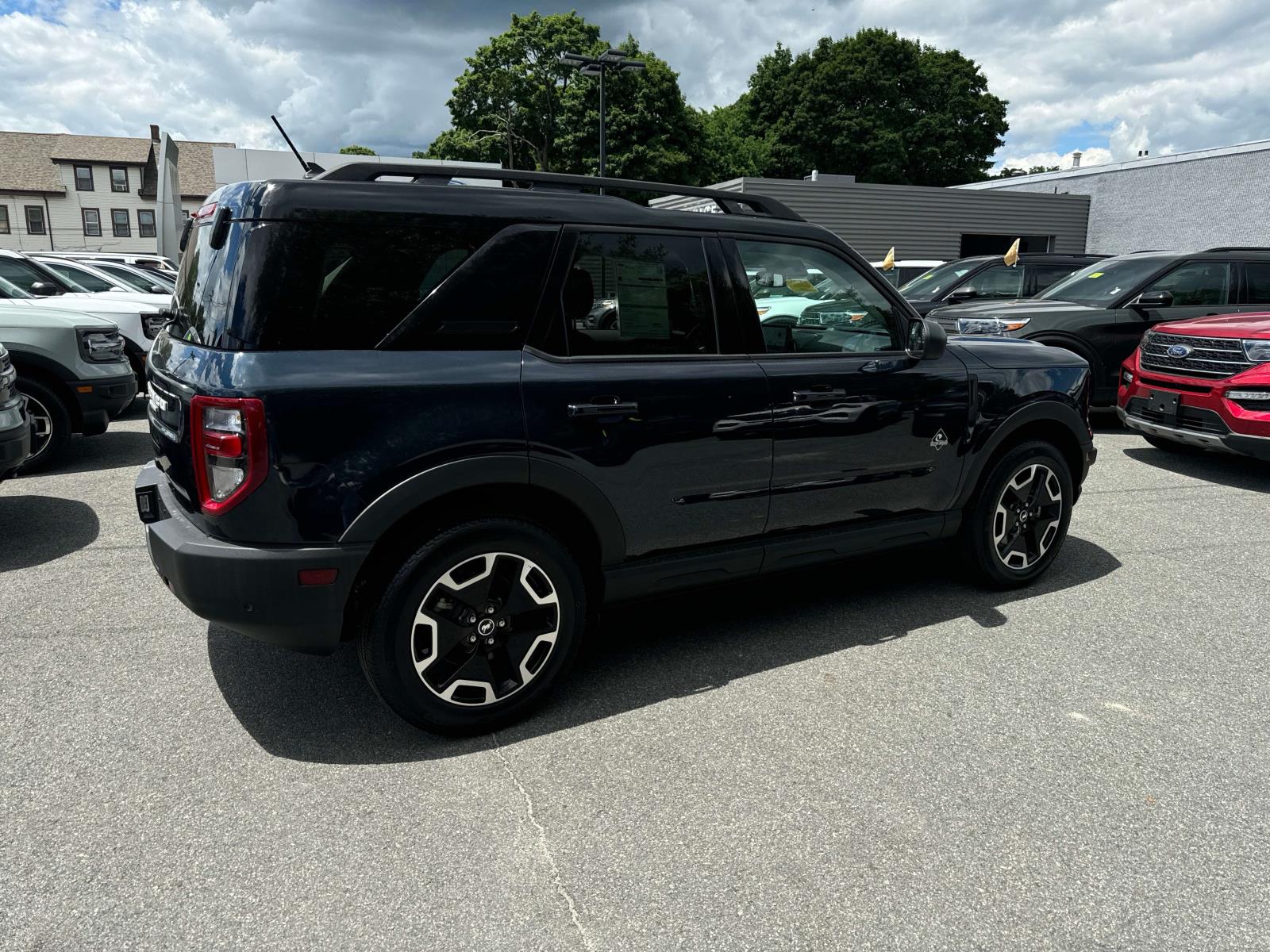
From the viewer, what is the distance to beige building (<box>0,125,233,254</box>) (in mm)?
63625

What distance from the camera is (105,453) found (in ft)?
25.5

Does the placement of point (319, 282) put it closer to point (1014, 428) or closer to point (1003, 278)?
point (1014, 428)

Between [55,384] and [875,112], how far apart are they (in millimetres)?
48118

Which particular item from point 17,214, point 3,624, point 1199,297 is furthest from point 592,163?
point 17,214

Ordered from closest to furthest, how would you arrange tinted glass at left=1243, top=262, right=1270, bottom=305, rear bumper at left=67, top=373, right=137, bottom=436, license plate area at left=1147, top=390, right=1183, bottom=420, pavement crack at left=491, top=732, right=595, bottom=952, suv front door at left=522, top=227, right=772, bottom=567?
pavement crack at left=491, top=732, right=595, bottom=952 → suv front door at left=522, top=227, right=772, bottom=567 → rear bumper at left=67, top=373, right=137, bottom=436 → license plate area at left=1147, top=390, right=1183, bottom=420 → tinted glass at left=1243, top=262, right=1270, bottom=305

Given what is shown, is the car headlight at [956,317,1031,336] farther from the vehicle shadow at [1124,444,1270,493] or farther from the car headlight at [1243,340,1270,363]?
the car headlight at [1243,340,1270,363]

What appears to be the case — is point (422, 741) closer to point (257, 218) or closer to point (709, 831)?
point (709, 831)

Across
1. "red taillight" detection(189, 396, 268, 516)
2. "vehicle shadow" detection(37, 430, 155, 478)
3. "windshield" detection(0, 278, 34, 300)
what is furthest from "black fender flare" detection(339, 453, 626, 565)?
"windshield" detection(0, 278, 34, 300)

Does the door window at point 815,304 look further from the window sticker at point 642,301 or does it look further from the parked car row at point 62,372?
the parked car row at point 62,372

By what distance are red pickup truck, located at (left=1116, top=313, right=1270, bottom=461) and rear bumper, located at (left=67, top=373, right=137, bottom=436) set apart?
881 cm

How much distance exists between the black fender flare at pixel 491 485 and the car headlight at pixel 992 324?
6.90 m

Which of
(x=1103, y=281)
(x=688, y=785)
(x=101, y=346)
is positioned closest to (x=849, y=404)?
(x=688, y=785)

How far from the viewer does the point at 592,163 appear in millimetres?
41188

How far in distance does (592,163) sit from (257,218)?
41003mm
